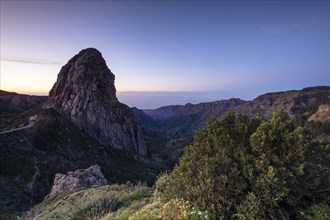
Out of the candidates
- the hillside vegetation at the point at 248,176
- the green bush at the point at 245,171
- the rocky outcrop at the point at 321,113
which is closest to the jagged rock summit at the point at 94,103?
the rocky outcrop at the point at 321,113

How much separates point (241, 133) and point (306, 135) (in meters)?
2.17

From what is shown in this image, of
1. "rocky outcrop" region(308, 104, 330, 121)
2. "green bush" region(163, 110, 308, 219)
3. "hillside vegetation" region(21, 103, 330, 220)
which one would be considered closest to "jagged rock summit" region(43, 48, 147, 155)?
"rocky outcrop" region(308, 104, 330, 121)

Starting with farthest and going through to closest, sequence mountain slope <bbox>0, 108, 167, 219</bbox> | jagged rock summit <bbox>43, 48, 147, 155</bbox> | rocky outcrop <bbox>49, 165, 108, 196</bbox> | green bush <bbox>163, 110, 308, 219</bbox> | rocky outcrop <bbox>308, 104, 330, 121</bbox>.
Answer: rocky outcrop <bbox>308, 104, 330, 121</bbox> < jagged rock summit <bbox>43, 48, 147, 155</bbox> < mountain slope <bbox>0, 108, 167, 219</bbox> < rocky outcrop <bbox>49, 165, 108, 196</bbox> < green bush <bbox>163, 110, 308, 219</bbox>

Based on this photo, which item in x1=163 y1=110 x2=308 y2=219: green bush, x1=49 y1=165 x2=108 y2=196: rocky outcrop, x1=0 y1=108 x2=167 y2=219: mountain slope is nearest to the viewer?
x1=163 y1=110 x2=308 y2=219: green bush

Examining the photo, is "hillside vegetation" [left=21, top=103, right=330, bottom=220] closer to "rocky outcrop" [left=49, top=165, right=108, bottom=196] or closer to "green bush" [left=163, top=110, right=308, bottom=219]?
"green bush" [left=163, top=110, right=308, bottom=219]

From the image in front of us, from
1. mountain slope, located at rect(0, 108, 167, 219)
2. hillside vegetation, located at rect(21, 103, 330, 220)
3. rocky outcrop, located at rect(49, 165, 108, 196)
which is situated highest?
hillside vegetation, located at rect(21, 103, 330, 220)

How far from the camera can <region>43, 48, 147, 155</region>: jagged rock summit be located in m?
139

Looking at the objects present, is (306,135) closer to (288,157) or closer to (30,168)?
(288,157)

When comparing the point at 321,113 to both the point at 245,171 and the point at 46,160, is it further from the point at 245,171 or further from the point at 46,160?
the point at 245,171

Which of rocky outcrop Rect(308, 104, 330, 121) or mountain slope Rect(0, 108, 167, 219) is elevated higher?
rocky outcrop Rect(308, 104, 330, 121)

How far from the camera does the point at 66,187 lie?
32375 mm

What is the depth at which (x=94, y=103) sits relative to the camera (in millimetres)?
145000

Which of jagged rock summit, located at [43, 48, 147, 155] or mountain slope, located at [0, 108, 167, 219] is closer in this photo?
mountain slope, located at [0, 108, 167, 219]

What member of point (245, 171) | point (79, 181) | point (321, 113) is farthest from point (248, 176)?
point (321, 113)
